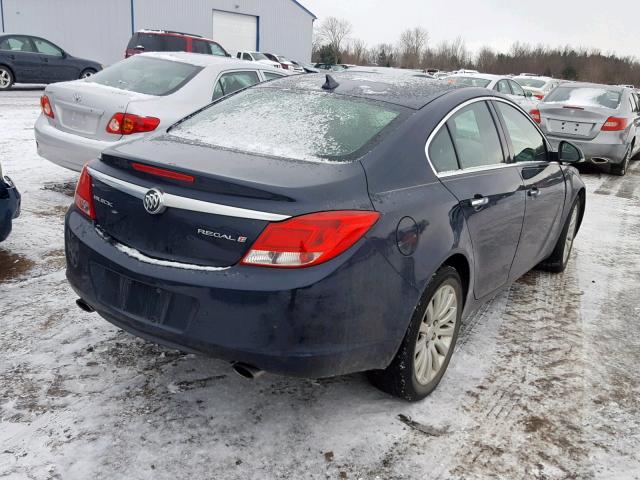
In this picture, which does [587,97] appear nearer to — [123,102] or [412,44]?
[123,102]

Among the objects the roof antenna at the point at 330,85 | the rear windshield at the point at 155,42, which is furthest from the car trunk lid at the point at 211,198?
the rear windshield at the point at 155,42

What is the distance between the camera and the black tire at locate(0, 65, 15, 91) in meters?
16.9

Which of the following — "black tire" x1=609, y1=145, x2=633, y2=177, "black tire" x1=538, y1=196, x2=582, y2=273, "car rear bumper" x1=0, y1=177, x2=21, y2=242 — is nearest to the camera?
"car rear bumper" x1=0, y1=177, x2=21, y2=242

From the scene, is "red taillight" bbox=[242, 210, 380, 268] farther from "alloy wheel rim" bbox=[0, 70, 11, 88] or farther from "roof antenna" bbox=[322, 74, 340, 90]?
"alloy wheel rim" bbox=[0, 70, 11, 88]

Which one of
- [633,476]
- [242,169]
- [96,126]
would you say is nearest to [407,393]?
[633,476]

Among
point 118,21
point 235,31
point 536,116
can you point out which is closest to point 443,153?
point 536,116

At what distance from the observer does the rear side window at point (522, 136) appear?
13.3 feet

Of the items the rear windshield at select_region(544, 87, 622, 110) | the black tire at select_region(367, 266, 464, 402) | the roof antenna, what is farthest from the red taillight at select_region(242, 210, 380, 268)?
the rear windshield at select_region(544, 87, 622, 110)

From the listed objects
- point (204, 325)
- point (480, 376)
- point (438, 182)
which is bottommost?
point (480, 376)

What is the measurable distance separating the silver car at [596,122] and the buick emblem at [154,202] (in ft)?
27.7

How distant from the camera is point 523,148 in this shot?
4215 mm

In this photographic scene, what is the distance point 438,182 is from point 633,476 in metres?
1.56

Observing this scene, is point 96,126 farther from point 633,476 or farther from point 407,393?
point 633,476

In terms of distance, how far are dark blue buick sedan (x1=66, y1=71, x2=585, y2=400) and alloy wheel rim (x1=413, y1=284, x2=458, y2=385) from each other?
0.04 ft
